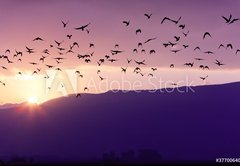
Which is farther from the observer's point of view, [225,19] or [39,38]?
[39,38]

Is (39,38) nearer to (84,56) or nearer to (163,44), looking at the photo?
(84,56)

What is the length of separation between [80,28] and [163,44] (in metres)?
10.1

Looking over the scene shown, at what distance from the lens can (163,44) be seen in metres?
59.9

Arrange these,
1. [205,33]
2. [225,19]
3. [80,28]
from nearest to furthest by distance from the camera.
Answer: [225,19]
[80,28]
[205,33]

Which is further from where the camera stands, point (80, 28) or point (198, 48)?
point (198, 48)

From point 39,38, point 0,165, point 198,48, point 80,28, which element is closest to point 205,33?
point 198,48

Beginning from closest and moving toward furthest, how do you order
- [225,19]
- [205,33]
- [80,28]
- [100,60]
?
[225,19]
[80,28]
[205,33]
[100,60]

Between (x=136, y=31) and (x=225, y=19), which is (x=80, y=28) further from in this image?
(x=225, y=19)

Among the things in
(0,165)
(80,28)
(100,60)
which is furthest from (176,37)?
(0,165)

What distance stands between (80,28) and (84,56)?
29.9ft

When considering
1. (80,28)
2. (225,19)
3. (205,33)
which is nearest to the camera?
(225,19)

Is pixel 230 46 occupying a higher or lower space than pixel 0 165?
higher

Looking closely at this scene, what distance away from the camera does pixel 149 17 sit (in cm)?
5722

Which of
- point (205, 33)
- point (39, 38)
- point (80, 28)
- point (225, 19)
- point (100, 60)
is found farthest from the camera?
point (100, 60)
